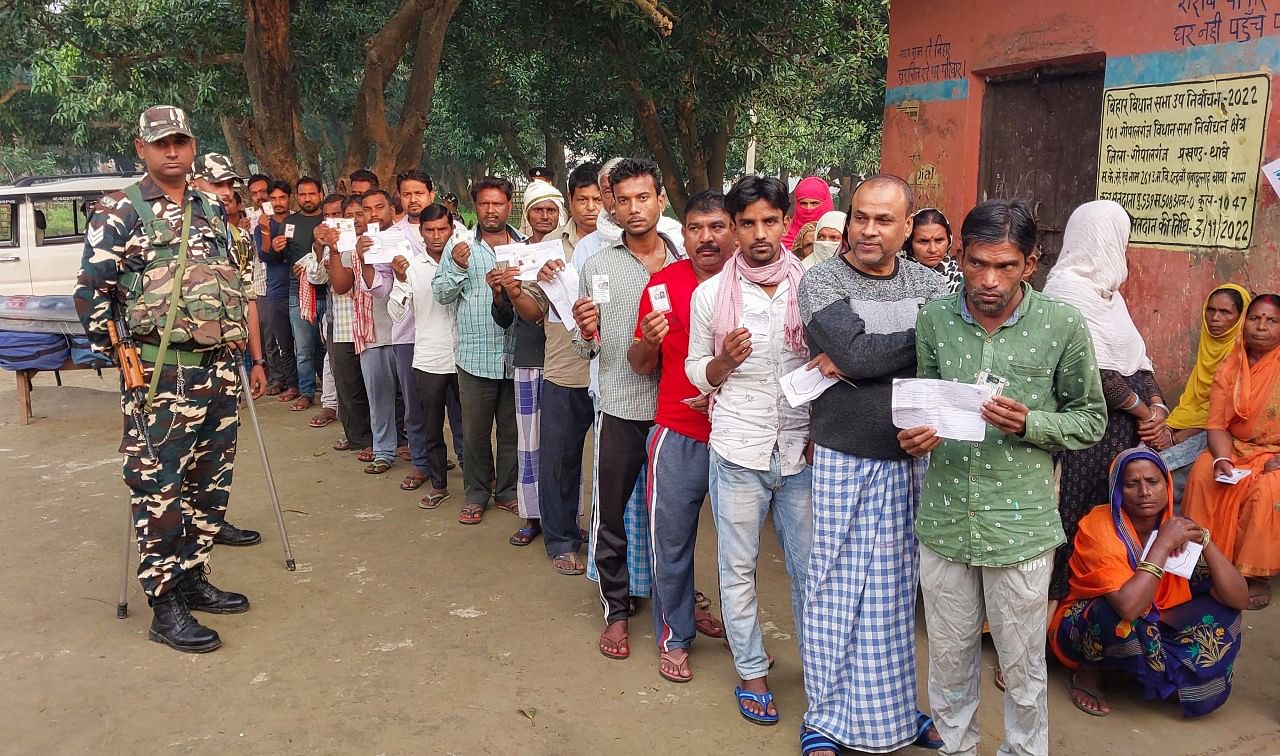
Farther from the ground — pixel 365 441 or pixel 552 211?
pixel 552 211

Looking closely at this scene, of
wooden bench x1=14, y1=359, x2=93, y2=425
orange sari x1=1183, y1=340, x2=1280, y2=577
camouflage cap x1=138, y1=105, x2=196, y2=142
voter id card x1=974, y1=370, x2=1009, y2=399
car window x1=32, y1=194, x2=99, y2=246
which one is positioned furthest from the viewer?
car window x1=32, y1=194, x2=99, y2=246

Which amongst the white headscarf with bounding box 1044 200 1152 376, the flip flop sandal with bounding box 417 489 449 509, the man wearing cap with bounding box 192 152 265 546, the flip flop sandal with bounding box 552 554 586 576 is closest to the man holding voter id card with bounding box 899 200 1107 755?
the white headscarf with bounding box 1044 200 1152 376

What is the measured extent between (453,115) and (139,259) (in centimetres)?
1887

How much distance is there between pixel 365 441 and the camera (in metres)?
7.38

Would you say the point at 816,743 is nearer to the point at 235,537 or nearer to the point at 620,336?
the point at 620,336

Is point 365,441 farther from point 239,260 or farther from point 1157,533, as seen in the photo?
point 1157,533

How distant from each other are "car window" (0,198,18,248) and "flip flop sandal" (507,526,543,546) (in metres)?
8.61

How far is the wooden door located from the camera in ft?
18.9

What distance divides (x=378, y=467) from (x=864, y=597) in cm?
436

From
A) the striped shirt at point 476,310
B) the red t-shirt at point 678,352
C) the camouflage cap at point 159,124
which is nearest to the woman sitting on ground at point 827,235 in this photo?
the red t-shirt at point 678,352

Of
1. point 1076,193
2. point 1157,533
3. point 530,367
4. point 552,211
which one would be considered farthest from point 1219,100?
point 530,367

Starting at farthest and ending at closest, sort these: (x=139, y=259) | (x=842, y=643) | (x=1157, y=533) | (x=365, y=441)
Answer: (x=365, y=441), (x=139, y=259), (x=1157, y=533), (x=842, y=643)

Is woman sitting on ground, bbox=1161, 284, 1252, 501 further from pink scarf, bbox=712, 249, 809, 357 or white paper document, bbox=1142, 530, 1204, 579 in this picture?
pink scarf, bbox=712, 249, 809, 357

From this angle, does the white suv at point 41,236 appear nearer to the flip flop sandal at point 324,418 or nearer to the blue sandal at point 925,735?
the flip flop sandal at point 324,418
